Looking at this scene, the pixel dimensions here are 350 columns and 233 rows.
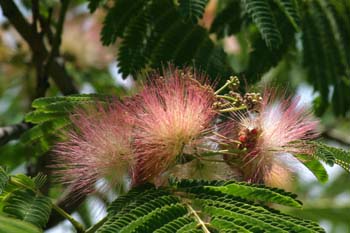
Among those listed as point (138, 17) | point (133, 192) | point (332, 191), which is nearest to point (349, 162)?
point (133, 192)

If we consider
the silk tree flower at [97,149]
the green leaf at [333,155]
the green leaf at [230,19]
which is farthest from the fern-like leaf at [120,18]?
the green leaf at [333,155]

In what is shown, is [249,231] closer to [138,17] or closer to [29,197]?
[29,197]

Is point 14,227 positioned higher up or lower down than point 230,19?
lower down

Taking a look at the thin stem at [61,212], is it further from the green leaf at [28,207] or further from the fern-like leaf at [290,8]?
the fern-like leaf at [290,8]

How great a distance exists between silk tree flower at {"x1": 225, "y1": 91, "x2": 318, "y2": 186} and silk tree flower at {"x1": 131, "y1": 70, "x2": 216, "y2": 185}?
0.36 ft

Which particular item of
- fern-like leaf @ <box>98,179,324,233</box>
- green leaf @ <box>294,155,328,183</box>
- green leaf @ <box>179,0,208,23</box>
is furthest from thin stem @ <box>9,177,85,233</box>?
green leaf @ <box>179,0,208,23</box>

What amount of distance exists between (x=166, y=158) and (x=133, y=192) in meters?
0.16

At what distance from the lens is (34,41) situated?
150 inches

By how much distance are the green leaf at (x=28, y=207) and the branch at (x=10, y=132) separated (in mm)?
1149

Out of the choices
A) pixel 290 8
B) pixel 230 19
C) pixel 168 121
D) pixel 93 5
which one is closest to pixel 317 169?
pixel 168 121

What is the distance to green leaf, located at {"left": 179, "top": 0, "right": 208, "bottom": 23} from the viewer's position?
2703 mm

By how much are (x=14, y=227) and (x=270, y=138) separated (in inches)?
35.1

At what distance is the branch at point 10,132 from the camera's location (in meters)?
3.41

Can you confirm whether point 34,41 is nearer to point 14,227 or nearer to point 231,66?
point 231,66
